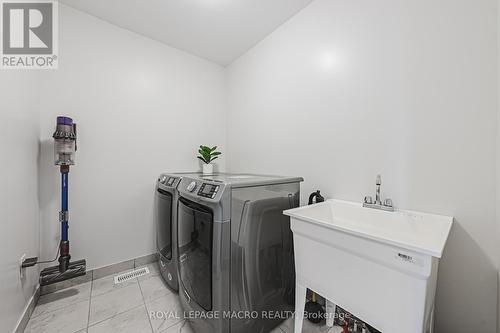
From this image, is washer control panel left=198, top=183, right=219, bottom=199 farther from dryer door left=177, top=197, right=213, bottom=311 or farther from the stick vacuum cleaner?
the stick vacuum cleaner

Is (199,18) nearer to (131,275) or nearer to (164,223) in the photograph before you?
(164,223)

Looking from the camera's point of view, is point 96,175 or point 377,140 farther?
point 96,175

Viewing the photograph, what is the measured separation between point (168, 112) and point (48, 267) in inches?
68.7

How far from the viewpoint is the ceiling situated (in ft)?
5.24

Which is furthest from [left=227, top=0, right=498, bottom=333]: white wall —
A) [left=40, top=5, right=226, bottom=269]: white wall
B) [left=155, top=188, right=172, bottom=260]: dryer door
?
[left=40, top=5, right=226, bottom=269]: white wall

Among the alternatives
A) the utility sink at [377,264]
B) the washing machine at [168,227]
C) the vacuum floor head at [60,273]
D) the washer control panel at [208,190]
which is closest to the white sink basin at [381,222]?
the utility sink at [377,264]

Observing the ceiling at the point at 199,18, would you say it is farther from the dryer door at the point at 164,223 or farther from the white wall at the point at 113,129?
the dryer door at the point at 164,223

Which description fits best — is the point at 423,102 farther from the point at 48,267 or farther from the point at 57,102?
the point at 48,267

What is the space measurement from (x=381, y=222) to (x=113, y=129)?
91.7 inches

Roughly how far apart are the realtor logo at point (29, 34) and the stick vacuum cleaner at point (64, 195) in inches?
17.7

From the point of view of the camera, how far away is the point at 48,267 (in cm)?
158

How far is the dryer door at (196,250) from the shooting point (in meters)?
1.07

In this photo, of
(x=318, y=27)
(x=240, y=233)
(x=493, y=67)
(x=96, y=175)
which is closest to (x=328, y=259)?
(x=240, y=233)

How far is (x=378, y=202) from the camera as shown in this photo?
44.9 inches
